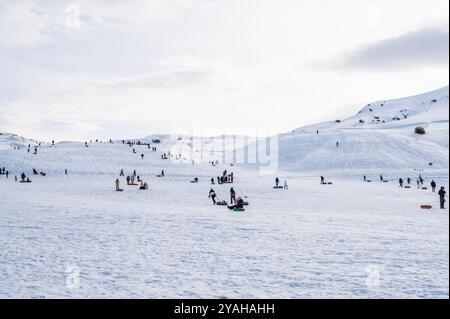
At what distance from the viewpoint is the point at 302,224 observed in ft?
64.8

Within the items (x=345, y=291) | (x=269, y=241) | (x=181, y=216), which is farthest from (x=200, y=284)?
(x=181, y=216)

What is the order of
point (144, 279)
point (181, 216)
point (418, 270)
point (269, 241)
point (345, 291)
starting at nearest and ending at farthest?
point (345, 291), point (144, 279), point (418, 270), point (269, 241), point (181, 216)

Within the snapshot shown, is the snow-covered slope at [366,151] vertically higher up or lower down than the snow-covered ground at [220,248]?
higher up

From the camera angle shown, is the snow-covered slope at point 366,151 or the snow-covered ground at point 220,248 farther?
the snow-covered slope at point 366,151

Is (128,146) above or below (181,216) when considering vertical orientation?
above

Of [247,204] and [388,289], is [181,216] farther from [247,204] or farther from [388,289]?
[388,289]

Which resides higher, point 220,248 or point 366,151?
point 366,151

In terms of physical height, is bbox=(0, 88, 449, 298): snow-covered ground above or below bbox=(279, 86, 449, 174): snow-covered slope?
below

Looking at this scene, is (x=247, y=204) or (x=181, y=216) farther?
(x=247, y=204)

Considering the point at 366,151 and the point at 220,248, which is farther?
the point at 366,151

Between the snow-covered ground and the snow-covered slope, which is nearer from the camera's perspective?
the snow-covered ground
